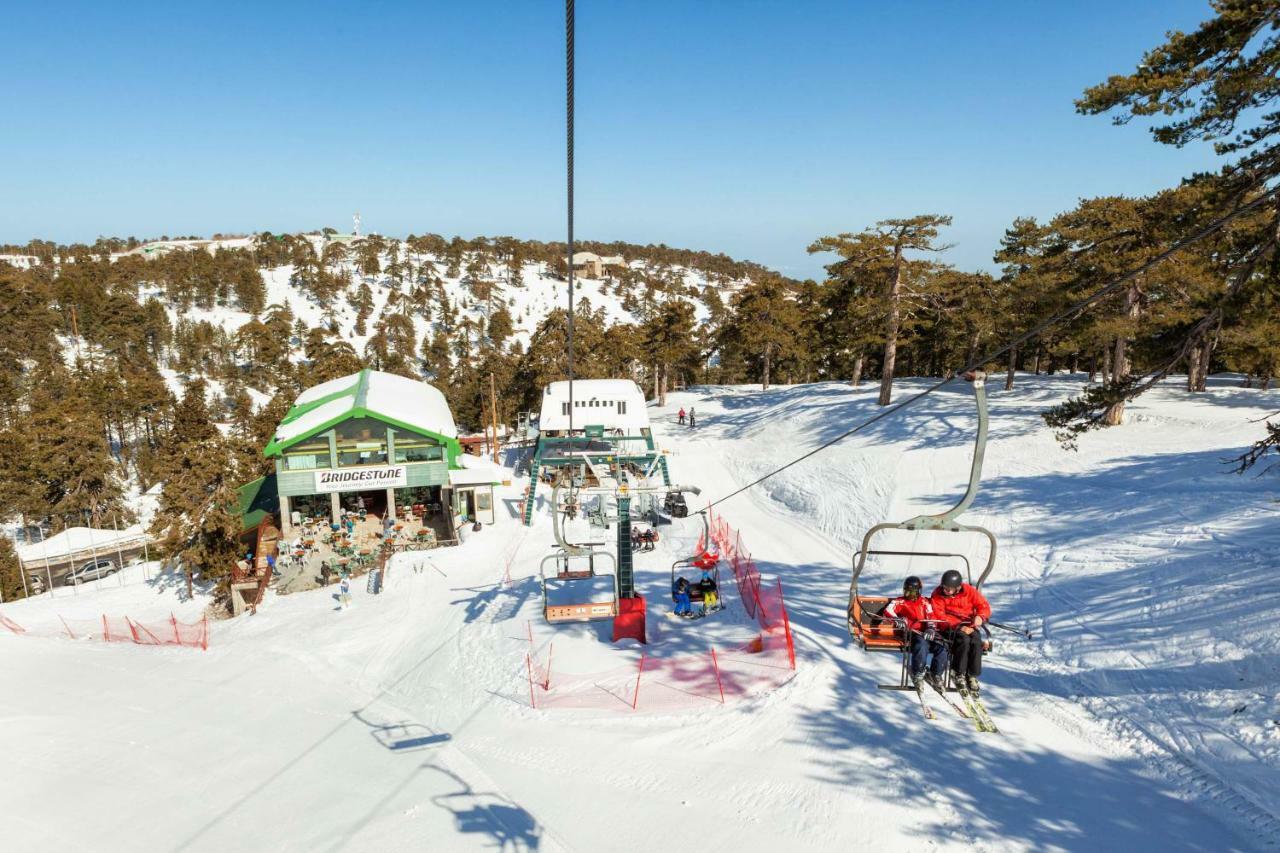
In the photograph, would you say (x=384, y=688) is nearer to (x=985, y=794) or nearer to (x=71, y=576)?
(x=985, y=794)

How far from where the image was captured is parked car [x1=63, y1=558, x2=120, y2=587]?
1174 inches

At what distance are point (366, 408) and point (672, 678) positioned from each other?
19.7 meters

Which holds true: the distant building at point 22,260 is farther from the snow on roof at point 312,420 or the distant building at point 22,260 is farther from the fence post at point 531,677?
the fence post at point 531,677

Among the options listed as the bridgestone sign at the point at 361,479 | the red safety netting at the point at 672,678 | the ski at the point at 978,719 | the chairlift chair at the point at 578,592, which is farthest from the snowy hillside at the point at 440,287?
the ski at the point at 978,719

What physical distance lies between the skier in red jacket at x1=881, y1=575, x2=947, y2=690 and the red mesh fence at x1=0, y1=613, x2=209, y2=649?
1957 centimetres

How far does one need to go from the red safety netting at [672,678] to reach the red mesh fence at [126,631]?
12127 millimetres

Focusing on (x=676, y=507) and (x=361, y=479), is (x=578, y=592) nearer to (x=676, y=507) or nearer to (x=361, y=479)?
(x=676, y=507)

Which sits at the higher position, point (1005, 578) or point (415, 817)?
point (1005, 578)

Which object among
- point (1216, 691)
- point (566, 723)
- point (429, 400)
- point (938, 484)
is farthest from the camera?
point (429, 400)

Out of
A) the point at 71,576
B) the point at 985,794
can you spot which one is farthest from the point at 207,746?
the point at 71,576

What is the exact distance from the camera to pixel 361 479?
1065 inches

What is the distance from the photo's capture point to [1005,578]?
55.2ft

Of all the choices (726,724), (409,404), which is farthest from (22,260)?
(726,724)

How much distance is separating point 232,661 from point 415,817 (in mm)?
10444
